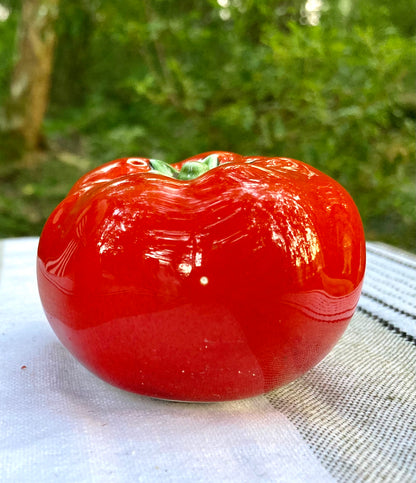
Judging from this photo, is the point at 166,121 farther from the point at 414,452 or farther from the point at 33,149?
the point at 414,452

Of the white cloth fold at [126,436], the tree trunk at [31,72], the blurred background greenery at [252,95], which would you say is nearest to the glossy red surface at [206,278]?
the white cloth fold at [126,436]

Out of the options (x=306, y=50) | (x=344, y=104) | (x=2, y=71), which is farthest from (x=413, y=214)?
(x=2, y=71)

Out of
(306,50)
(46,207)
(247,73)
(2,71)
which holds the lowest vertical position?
(46,207)

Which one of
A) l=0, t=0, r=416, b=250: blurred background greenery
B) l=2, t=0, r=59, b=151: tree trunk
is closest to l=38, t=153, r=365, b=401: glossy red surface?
l=0, t=0, r=416, b=250: blurred background greenery

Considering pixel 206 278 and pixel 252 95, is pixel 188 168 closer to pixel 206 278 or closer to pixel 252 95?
pixel 206 278

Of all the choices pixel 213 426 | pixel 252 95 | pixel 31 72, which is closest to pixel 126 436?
pixel 213 426

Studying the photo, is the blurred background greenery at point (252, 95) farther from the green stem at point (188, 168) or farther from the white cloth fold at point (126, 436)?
the white cloth fold at point (126, 436)

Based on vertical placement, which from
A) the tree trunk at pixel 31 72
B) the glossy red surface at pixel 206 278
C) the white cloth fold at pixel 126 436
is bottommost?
the tree trunk at pixel 31 72
